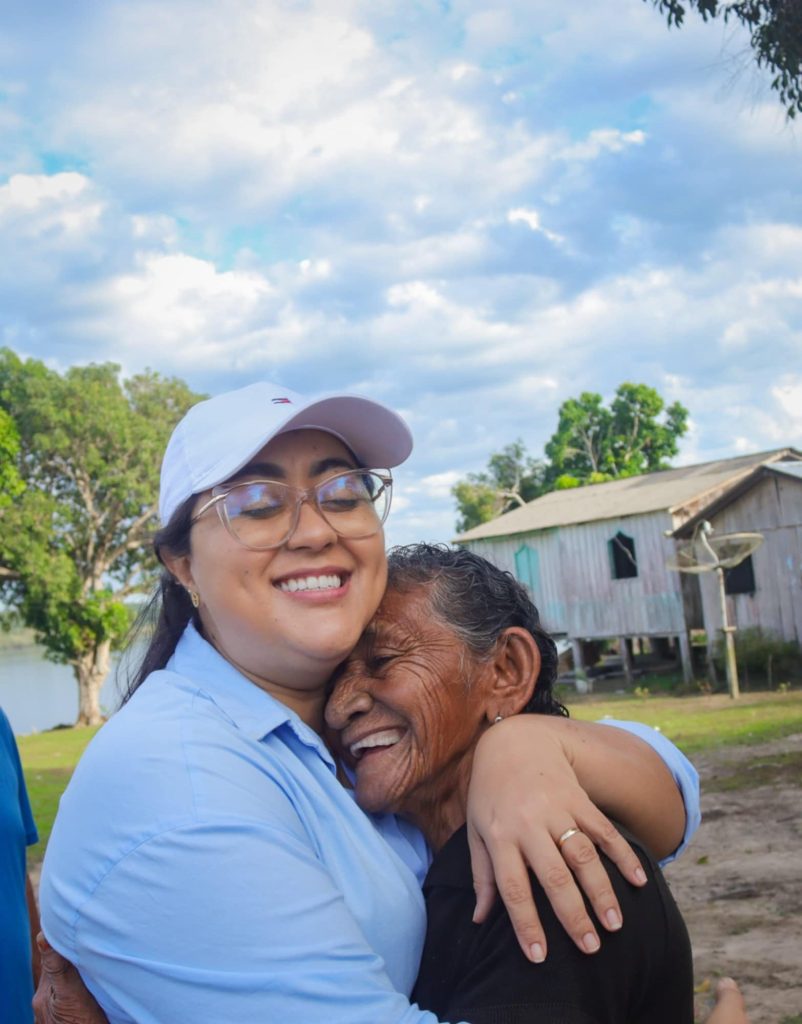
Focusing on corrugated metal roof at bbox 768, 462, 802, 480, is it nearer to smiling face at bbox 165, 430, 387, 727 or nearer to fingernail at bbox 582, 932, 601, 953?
smiling face at bbox 165, 430, 387, 727

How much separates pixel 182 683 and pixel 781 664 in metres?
24.9

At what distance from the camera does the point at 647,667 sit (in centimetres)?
3128

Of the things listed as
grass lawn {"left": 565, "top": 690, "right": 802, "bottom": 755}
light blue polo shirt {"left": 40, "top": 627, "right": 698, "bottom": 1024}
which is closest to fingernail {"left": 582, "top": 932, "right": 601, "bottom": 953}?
light blue polo shirt {"left": 40, "top": 627, "right": 698, "bottom": 1024}

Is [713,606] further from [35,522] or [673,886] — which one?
[35,522]

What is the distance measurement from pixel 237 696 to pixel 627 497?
1171 inches

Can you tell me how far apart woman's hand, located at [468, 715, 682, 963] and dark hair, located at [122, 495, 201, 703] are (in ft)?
2.89

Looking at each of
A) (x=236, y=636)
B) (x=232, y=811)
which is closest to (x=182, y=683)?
(x=236, y=636)

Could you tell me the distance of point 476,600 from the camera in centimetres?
253

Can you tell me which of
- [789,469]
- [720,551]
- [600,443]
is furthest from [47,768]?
[600,443]

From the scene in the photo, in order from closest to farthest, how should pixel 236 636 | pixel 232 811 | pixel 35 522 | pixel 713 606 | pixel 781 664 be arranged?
1. pixel 232 811
2. pixel 236 636
3. pixel 781 664
4. pixel 713 606
5. pixel 35 522

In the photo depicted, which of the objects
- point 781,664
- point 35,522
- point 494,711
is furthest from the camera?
point 35,522

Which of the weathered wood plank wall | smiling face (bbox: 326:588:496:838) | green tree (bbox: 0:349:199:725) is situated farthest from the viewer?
green tree (bbox: 0:349:199:725)

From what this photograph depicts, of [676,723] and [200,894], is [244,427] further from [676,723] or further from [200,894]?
[676,723]

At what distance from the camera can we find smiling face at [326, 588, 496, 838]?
238 centimetres
